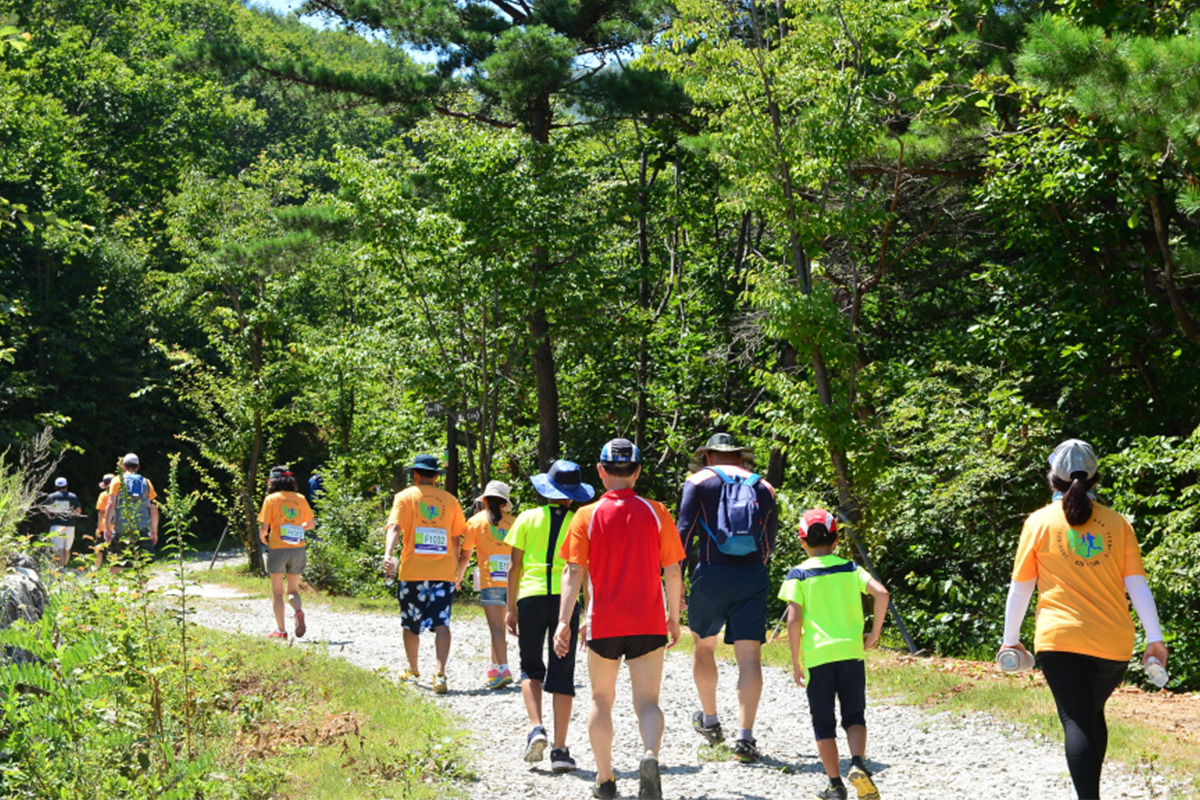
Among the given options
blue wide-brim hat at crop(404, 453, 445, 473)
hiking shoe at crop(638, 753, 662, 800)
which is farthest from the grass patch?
blue wide-brim hat at crop(404, 453, 445, 473)

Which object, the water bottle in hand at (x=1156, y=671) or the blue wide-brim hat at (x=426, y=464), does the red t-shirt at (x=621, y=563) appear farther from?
the blue wide-brim hat at (x=426, y=464)

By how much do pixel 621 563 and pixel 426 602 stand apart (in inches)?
164

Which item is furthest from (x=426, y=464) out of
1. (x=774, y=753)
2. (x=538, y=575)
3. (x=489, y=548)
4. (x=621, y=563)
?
(x=621, y=563)

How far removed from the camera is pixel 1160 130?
8.20m

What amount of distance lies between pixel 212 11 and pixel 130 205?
20007 millimetres

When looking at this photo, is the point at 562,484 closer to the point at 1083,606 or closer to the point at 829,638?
the point at 829,638

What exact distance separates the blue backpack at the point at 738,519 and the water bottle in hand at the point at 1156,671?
2352 mm

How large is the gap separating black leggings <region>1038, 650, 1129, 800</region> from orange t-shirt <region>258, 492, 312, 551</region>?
8019 millimetres

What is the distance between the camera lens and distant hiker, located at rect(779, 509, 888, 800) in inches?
227

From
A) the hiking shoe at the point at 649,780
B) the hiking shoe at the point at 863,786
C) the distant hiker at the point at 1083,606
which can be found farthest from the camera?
the hiking shoe at the point at 863,786

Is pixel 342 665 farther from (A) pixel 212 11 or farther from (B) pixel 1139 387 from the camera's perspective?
(A) pixel 212 11

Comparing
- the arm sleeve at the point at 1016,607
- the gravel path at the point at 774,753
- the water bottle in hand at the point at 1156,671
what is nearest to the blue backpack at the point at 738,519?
the gravel path at the point at 774,753

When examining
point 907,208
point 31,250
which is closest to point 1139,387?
Result: point 907,208

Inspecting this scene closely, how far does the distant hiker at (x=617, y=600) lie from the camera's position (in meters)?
5.58
